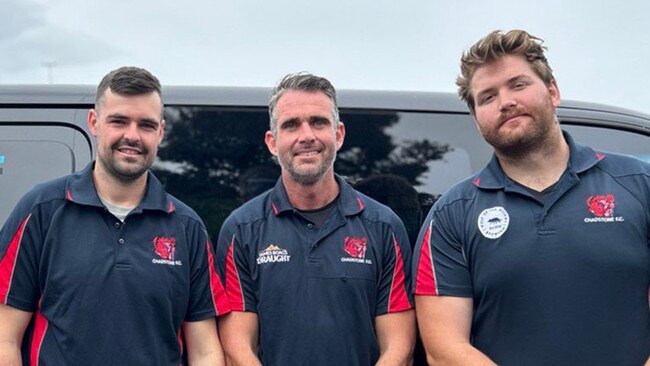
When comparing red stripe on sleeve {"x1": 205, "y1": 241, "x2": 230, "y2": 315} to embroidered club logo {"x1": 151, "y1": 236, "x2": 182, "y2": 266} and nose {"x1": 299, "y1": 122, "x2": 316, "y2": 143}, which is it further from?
nose {"x1": 299, "y1": 122, "x2": 316, "y2": 143}

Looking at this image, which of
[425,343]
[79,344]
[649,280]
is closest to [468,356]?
[425,343]

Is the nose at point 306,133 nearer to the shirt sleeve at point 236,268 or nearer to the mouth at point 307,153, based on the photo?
the mouth at point 307,153

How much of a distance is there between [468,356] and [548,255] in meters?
0.42

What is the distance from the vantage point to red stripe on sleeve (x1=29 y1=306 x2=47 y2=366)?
2.27 m

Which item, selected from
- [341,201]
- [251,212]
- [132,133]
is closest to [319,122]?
[341,201]

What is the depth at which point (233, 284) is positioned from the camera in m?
2.50

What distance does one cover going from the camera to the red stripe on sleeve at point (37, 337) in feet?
7.43

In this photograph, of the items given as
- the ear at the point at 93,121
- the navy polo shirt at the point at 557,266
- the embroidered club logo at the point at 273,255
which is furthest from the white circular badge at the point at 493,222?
the ear at the point at 93,121

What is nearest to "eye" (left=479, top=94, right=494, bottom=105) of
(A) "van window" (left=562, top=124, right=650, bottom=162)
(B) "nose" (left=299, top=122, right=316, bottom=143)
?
(B) "nose" (left=299, top=122, right=316, bottom=143)

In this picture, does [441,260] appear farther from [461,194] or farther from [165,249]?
[165,249]

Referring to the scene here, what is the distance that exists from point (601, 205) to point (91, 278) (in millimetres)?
1697

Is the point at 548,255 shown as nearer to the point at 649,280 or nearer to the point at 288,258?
the point at 649,280

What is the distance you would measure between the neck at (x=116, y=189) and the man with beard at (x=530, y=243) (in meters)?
1.03

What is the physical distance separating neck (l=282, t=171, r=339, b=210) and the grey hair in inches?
7.8
